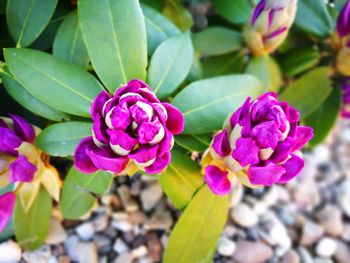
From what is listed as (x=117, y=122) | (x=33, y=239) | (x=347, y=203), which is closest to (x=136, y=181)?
(x=33, y=239)

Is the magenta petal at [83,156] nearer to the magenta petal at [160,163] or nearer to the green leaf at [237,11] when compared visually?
the magenta petal at [160,163]

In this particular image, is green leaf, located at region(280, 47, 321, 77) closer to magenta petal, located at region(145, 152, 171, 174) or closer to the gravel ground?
the gravel ground

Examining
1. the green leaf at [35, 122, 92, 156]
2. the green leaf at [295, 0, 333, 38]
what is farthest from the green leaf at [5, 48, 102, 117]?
the green leaf at [295, 0, 333, 38]

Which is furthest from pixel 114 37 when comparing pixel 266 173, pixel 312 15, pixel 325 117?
pixel 325 117

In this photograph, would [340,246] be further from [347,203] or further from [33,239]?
[33,239]

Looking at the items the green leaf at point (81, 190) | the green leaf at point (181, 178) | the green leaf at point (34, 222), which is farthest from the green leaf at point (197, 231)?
the green leaf at point (34, 222)
